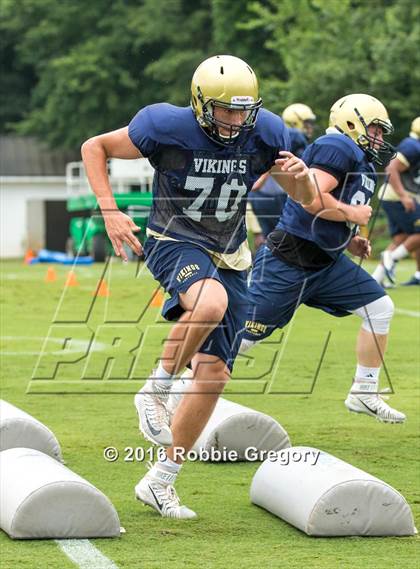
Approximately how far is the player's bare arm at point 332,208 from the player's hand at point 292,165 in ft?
2.25

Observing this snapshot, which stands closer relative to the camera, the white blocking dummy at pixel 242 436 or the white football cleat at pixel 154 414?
the white football cleat at pixel 154 414

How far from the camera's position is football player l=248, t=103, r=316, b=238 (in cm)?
1381

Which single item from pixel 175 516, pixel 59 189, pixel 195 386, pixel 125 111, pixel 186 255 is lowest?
pixel 59 189

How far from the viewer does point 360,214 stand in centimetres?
617

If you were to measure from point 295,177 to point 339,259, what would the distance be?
4.94ft

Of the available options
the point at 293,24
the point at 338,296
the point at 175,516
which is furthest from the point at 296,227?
the point at 293,24

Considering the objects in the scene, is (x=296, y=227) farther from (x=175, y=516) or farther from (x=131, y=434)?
(x=175, y=516)

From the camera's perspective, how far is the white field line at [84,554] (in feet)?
14.2

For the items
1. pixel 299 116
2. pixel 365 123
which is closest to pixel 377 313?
pixel 365 123

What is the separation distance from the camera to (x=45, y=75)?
41.1 metres

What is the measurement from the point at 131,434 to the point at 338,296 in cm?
137

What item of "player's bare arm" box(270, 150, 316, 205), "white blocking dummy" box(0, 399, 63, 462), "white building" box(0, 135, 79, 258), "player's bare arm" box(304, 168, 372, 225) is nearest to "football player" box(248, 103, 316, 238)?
"player's bare arm" box(304, 168, 372, 225)

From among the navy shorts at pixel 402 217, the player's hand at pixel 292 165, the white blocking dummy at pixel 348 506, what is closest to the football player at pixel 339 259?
the player's hand at pixel 292 165

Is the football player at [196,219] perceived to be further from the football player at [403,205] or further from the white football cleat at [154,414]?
the football player at [403,205]
